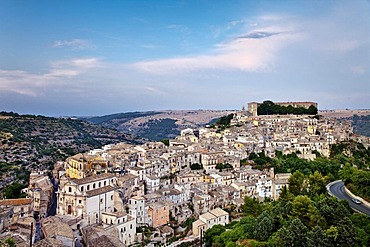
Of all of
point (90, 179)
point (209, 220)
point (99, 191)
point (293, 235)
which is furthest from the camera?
point (209, 220)

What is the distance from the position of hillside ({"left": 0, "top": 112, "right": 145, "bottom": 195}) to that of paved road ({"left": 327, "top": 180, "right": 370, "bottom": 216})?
1161 inches

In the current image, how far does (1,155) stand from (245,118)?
120 feet

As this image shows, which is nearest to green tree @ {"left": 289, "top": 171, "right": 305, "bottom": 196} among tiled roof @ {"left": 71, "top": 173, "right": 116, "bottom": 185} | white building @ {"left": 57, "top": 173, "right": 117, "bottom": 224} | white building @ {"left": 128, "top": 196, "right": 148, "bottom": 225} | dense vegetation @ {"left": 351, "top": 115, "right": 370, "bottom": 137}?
white building @ {"left": 128, "top": 196, "right": 148, "bottom": 225}

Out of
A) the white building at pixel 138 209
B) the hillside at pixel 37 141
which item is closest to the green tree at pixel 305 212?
the white building at pixel 138 209

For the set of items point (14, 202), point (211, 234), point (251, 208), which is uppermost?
point (14, 202)

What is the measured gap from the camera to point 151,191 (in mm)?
31109

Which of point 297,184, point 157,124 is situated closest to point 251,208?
point 297,184

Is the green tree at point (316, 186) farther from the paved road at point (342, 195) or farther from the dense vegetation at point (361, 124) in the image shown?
the dense vegetation at point (361, 124)

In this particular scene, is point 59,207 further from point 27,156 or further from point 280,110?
point 280,110

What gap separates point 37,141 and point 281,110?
40.1 metres

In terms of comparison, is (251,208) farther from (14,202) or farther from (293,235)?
(14,202)

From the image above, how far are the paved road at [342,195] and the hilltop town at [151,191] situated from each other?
4.23m

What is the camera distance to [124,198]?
28156 millimetres

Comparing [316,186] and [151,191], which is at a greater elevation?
[316,186]
